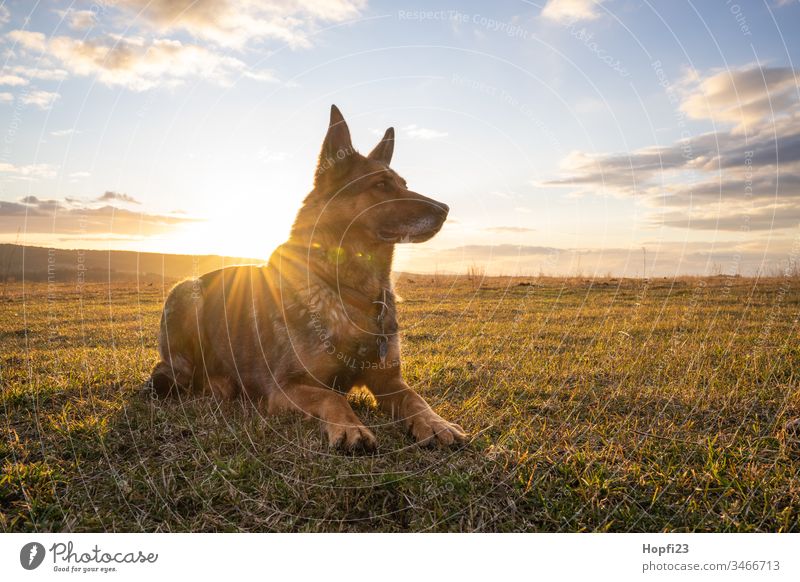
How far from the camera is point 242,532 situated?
2838mm

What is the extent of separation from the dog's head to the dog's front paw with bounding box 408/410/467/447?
1.92 meters

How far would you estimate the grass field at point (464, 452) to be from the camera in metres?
2.93

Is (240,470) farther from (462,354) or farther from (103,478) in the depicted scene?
(462,354)

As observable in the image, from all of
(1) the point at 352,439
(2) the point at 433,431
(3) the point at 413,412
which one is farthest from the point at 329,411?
(2) the point at 433,431

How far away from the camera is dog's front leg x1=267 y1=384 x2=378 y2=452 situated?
12.5 ft

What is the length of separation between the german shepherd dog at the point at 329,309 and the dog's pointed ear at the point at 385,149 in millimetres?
135

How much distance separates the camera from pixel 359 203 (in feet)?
16.8

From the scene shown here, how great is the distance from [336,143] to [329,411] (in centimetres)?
271

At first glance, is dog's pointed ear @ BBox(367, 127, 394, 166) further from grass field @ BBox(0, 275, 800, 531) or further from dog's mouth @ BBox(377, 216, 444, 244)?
grass field @ BBox(0, 275, 800, 531)

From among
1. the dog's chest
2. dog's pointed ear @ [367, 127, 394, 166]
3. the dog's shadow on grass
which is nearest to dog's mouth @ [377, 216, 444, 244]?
the dog's chest

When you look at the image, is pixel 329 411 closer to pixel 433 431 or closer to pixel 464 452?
pixel 433 431

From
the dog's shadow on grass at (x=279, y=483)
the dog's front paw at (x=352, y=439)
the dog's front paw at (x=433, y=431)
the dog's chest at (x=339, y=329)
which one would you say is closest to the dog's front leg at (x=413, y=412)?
the dog's front paw at (x=433, y=431)

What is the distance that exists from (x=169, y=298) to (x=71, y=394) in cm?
155

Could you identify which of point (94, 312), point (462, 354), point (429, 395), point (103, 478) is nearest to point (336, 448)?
point (103, 478)
